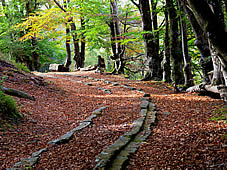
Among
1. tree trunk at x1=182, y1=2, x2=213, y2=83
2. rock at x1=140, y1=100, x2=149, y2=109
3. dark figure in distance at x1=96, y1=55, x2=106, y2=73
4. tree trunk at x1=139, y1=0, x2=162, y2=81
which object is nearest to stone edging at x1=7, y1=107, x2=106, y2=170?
rock at x1=140, y1=100, x2=149, y2=109

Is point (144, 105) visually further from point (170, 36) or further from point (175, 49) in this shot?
point (170, 36)

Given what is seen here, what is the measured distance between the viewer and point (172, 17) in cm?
841

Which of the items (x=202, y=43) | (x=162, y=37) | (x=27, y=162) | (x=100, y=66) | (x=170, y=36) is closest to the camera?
(x=27, y=162)

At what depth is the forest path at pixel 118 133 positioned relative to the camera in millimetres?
2908

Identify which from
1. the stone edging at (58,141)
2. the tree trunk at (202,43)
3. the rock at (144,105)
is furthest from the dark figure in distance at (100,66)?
the stone edging at (58,141)

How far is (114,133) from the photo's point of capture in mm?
4137

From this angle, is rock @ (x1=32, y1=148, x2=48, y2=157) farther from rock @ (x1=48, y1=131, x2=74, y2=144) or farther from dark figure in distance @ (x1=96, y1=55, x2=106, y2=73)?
dark figure in distance @ (x1=96, y1=55, x2=106, y2=73)

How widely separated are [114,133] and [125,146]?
2.44ft

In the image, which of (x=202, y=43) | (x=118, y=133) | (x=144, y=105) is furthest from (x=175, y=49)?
(x=118, y=133)

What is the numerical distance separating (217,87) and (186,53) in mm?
2509

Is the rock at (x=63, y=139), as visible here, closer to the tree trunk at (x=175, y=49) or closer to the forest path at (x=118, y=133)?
the forest path at (x=118, y=133)

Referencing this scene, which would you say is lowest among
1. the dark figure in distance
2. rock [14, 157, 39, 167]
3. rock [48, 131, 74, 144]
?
rock [14, 157, 39, 167]

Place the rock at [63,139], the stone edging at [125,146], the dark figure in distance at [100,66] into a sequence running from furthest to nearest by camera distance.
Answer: the dark figure in distance at [100,66], the rock at [63,139], the stone edging at [125,146]

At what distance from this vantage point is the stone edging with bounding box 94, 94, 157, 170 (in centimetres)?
284
